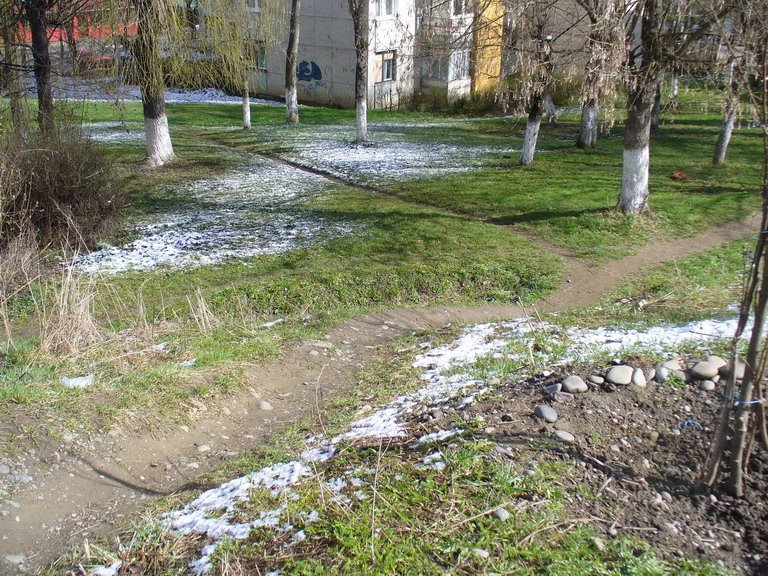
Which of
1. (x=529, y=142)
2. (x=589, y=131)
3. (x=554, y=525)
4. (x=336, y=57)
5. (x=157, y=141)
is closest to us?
(x=554, y=525)

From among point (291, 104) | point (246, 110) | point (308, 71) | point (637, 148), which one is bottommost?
point (637, 148)

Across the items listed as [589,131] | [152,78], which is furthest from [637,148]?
[152,78]

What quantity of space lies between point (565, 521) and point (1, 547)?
3.03 meters

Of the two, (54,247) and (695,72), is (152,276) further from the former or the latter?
(695,72)

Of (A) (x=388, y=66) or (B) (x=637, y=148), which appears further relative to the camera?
(A) (x=388, y=66)

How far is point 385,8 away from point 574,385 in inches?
1254

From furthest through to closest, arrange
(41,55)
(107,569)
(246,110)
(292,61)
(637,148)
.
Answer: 1. (292,61)
2. (246,110)
3. (41,55)
4. (637,148)
5. (107,569)

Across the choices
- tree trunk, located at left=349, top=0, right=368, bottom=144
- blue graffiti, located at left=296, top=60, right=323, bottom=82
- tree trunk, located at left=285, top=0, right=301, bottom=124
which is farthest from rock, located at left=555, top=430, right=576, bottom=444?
blue graffiti, located at left=296, top=60, right=323, bottom=82

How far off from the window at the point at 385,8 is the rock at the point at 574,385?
30.9 meters

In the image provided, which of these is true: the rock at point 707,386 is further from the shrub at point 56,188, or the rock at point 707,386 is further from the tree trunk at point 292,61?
the tree trunk at point 292,61

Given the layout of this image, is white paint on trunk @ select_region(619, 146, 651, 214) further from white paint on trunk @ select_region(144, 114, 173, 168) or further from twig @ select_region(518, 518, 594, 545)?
white paint on trunk @ select_region(144, 114, 173, 168)

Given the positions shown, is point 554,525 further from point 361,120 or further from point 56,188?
point 361,120

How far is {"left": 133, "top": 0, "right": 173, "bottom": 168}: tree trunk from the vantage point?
13.7 meters

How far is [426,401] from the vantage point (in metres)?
5.11
